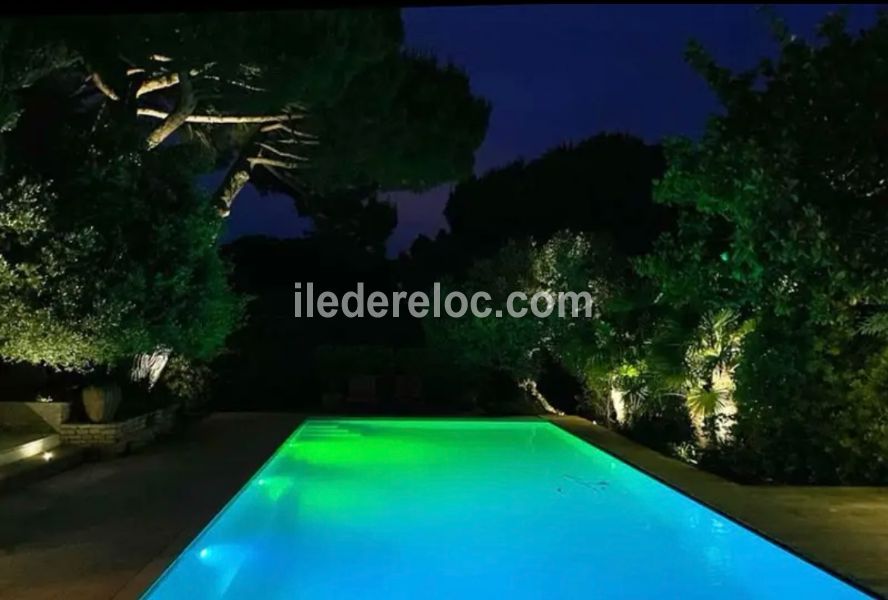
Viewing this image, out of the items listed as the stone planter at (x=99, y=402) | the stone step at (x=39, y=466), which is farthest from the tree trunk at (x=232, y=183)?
the stone step at (x=39, y=466)

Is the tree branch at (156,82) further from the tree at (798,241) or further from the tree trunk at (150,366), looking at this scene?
the tree at (798,241)

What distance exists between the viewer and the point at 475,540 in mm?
8180

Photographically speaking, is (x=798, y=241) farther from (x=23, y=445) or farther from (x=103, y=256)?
(x=23, y=445)

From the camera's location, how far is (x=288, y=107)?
15203mm

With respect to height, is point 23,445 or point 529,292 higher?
point 529,292

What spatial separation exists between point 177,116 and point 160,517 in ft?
25.8

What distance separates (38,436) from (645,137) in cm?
2234

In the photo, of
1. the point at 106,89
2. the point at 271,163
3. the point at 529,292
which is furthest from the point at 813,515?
the point at 271,163

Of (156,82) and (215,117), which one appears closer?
(156,82)

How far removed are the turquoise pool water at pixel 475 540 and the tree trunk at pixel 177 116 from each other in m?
5.02

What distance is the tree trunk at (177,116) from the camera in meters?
13.7

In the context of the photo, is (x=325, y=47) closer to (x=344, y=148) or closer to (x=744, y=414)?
(x=344, y=148)

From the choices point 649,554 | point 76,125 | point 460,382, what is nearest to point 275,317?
point 460,382

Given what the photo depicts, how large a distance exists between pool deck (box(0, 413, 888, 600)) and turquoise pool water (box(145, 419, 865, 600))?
0.52 ft
